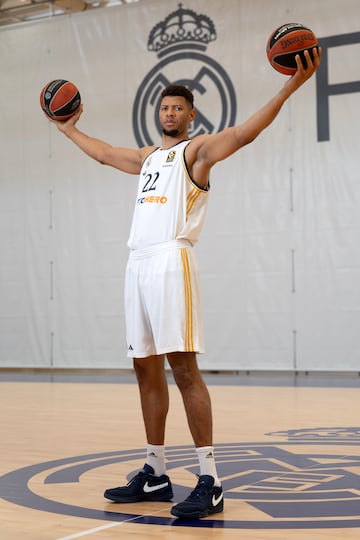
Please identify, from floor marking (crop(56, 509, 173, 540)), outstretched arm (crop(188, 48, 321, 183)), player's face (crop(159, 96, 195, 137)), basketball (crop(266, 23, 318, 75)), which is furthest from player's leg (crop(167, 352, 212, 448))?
basketball (crop(266, 23, 318, 75))

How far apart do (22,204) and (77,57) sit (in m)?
2.50

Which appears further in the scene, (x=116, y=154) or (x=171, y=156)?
(x=116, y=154)

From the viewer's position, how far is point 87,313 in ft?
43.3

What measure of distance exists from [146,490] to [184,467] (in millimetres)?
814

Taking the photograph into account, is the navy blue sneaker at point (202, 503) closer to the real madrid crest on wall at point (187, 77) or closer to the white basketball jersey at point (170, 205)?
the white basketball jersey at point (170, 205)

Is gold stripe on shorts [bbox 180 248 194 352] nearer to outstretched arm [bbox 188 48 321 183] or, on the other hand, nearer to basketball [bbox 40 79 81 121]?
outstretched arm [bbox 188 48 321 183]

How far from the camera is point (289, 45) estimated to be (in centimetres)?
355

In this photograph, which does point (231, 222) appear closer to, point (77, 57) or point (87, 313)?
point (87, 313)

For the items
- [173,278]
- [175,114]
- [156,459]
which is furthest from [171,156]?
[156,459]

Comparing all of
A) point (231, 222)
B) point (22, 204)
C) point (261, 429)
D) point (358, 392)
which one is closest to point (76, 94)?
point (261, 429)

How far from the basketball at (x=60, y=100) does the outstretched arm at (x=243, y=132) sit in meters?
0.93

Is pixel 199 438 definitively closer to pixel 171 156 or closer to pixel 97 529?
pixel 97 529

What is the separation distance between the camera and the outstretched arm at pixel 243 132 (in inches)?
132

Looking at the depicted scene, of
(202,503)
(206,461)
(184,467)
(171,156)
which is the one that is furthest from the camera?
(184,467)
